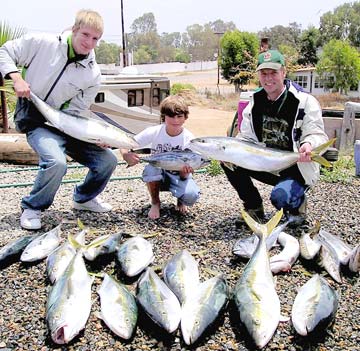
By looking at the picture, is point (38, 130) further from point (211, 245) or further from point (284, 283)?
point (284, 283)

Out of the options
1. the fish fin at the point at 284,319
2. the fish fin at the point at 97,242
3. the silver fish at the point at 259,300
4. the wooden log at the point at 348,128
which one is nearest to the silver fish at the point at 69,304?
the fish fin at the point at 97,242

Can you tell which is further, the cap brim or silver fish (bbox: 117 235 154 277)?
the cap brim

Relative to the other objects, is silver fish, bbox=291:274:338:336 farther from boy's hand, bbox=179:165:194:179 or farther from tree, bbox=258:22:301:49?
tree, bbox=258:22:301:49

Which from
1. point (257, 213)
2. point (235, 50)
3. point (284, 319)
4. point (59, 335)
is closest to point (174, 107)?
point (257, 213)

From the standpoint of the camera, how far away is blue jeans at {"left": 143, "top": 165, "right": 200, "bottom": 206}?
5.18m

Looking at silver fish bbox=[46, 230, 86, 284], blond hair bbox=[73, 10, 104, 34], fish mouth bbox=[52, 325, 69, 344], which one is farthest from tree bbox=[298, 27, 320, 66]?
fish mouth bbox=[52, 325, 69, 344]

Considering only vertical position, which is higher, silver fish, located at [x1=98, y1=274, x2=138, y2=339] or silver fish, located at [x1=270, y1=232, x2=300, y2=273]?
silver fish, located at [x1=98, y1=274, x2=138, y2=339]

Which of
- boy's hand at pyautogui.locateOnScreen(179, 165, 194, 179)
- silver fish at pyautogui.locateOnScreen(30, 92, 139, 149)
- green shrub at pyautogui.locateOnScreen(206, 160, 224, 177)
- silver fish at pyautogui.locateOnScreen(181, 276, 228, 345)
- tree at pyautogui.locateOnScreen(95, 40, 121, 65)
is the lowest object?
tree at pyautogui.locateOnScreen(95, 40, 121, 65)

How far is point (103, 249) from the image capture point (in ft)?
13.9

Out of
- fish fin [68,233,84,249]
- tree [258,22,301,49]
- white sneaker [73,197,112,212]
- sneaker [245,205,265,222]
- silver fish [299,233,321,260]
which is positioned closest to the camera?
fish fin [68,233,84,249]

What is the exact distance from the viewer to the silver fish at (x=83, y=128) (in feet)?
16.0

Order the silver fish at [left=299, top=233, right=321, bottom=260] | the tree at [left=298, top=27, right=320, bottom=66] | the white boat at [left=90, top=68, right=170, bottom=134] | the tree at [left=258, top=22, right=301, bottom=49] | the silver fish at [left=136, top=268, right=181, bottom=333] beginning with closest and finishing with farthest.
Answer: the silver fish at [left=136, top=268, right=181, bottom=333], the silver fish at [left=299, top=233, right=321, bottom=260], the white boat at [left=90, top=68, right=170, bottom=134], the tree at [left=298, top=27, right=320, bottom=66], the tree at [left=258, top=22, right=301, bottom=49]

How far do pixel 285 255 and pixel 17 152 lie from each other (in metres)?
5.67

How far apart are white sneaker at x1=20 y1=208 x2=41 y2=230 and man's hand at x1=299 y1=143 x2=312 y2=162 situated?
8.28 feet
